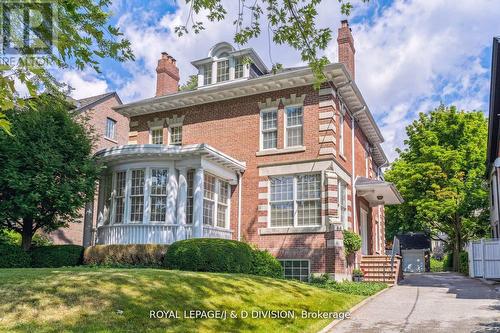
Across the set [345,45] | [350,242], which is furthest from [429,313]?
[345,45]

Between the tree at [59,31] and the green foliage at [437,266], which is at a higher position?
the tree at [59,31]

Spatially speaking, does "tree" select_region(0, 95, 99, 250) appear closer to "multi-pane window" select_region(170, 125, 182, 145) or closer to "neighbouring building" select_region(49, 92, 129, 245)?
"multi-pane window" select_region(170, 125, 182, 145)

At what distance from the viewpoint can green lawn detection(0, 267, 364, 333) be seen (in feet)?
23.6

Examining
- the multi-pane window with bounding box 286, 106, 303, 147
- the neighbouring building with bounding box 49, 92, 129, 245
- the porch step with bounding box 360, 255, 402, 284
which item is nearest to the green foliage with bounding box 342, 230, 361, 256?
the porch step with bounding box 360, 255, 402, 284

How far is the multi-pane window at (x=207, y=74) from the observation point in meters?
21.8

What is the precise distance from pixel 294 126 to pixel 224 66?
528 centimetres

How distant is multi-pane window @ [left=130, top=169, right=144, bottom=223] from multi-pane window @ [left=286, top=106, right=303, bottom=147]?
583cm

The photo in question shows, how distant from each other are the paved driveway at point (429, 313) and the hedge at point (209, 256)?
3.96 m

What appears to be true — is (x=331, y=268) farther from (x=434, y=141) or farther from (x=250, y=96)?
(x=434, y=141)

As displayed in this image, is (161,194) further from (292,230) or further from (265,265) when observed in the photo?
(292,230)

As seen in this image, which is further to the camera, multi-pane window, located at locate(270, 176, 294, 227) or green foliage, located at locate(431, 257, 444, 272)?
green foliage, located at locate(431, 257, 444, 272)

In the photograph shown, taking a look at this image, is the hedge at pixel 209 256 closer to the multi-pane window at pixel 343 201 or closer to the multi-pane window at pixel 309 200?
the multi-pane window at pixel 309 200

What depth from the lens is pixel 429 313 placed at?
10.6 meters

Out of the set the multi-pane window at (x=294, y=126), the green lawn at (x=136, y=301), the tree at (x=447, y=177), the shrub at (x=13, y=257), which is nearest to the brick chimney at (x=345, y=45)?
the multi-pane window at (x=294, y=126)
